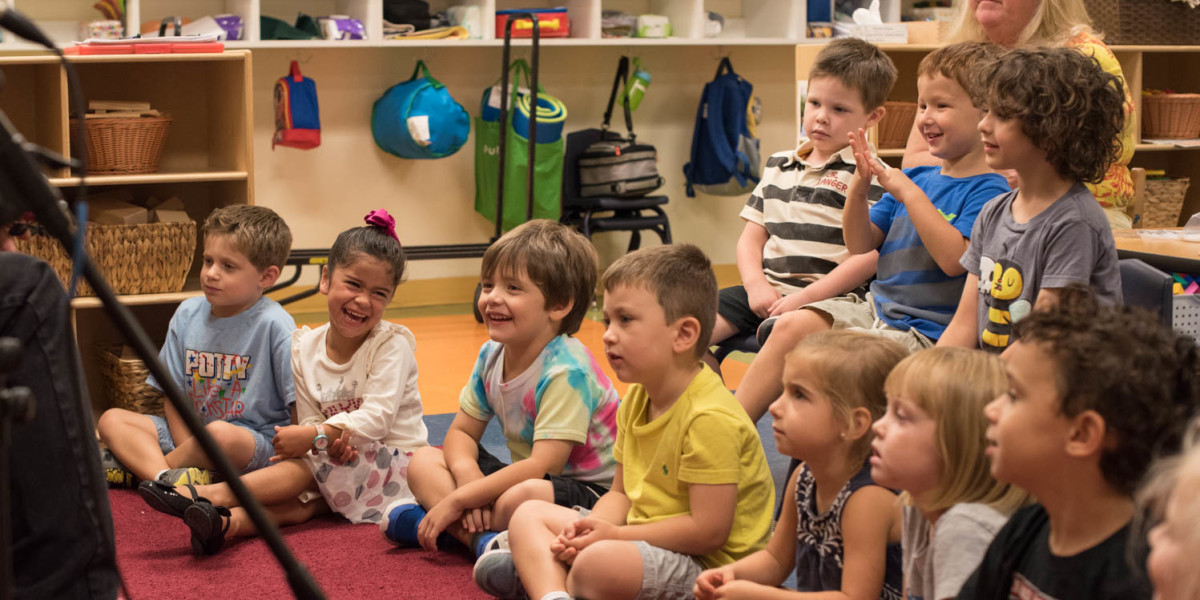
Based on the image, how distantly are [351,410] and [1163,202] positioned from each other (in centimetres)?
387

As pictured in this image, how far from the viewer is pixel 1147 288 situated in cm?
194

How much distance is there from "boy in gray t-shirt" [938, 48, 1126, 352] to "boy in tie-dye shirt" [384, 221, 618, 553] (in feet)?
2.47

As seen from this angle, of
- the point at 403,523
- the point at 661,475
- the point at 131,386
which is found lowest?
the point at 403,523

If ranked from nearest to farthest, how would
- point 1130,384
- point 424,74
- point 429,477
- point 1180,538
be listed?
point 1180,538, point 1130,384, point 429,477, point 424,74

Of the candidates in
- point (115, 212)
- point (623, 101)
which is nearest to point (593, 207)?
point (623, 101)

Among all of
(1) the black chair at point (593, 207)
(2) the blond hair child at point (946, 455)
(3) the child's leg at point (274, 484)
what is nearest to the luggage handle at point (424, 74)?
(1) the black chair at point (593, 207)

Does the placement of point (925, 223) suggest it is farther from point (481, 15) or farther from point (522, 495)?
point (481, 15)

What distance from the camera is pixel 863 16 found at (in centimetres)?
493

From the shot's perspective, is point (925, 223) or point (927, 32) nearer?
point (925, 223)

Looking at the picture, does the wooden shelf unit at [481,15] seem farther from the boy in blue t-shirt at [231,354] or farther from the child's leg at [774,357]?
the child's leg at [774,357]

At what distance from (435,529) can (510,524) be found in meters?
0.29

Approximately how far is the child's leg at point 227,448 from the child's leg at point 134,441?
0.17ft

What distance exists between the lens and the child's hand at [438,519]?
7.43 ft

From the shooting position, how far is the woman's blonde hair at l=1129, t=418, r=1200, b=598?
945mm
